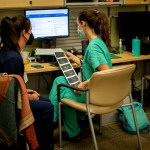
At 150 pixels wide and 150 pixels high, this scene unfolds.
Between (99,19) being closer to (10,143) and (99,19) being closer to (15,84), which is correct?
(15,84)

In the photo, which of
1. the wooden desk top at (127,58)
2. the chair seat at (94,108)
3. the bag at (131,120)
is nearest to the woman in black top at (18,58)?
the chair seat at (94,108)

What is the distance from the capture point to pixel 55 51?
3.04 meters

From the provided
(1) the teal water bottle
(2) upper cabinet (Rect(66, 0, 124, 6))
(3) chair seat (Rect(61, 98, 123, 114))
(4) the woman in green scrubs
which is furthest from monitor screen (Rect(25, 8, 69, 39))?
(3) chair seat (Rect(61, 98, 123, 114))

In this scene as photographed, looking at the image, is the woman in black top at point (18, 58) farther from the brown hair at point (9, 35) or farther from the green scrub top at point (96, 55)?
the green scrub top at point (96, 55)

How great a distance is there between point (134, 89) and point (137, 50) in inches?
34.8

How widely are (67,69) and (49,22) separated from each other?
67 centimetres

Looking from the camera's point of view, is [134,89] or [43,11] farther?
[134,89]

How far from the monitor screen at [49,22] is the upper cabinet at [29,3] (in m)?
0.15

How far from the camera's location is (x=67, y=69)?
2.80m

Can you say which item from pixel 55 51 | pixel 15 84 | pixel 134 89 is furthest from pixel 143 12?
pixel 15 84

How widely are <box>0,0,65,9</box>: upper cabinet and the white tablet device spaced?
0.52 metres

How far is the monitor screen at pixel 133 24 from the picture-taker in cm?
358

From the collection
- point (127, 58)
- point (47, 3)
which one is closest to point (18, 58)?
point (47, 3)

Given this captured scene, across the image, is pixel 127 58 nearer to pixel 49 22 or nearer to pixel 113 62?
pixel 113 62
